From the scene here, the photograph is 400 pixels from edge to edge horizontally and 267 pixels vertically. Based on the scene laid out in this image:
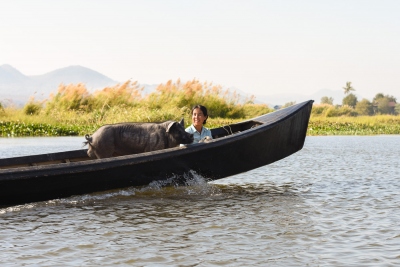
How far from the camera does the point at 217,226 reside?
709 centimetres

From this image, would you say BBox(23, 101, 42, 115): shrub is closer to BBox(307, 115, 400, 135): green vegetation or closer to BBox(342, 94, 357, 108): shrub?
BBox(307, 115, 400, 135): green vegetation

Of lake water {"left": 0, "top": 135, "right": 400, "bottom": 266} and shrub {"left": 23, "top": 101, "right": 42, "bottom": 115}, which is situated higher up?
shrub {"left": 23, "top": 101, "right": 42, "bottom": 115}

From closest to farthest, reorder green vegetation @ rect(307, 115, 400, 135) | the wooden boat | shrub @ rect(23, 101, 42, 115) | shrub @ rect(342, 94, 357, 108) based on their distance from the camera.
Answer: the wooden boat, green vegetation @ rect(307, 115, 400, 135), shrub @ rect(23, 101, 42, 115), shrub @ rect(342, 94, 357, 108)

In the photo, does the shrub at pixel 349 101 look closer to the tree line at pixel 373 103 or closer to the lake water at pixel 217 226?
the tree line at pixel 373 103

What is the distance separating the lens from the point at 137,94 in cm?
3056

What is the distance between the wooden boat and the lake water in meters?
0.24

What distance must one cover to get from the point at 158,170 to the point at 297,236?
2.68 metres

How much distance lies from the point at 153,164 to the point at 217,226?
185 cm

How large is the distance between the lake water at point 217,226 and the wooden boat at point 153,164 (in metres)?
0.24

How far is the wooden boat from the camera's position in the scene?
779 cm

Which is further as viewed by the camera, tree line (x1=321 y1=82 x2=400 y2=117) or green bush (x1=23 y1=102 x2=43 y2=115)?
tree line (x1=321 y1=82 x2=400 y2=117)

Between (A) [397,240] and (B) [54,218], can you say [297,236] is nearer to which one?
(A) [397,240]

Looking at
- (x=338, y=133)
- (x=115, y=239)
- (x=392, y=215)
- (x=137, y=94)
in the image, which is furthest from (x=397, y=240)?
(x=137, y=94)

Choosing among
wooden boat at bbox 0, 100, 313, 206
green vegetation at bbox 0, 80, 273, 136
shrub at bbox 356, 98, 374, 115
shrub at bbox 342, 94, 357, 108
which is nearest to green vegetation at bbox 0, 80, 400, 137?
green vegetation at bbox 0, 80, 273, 136
